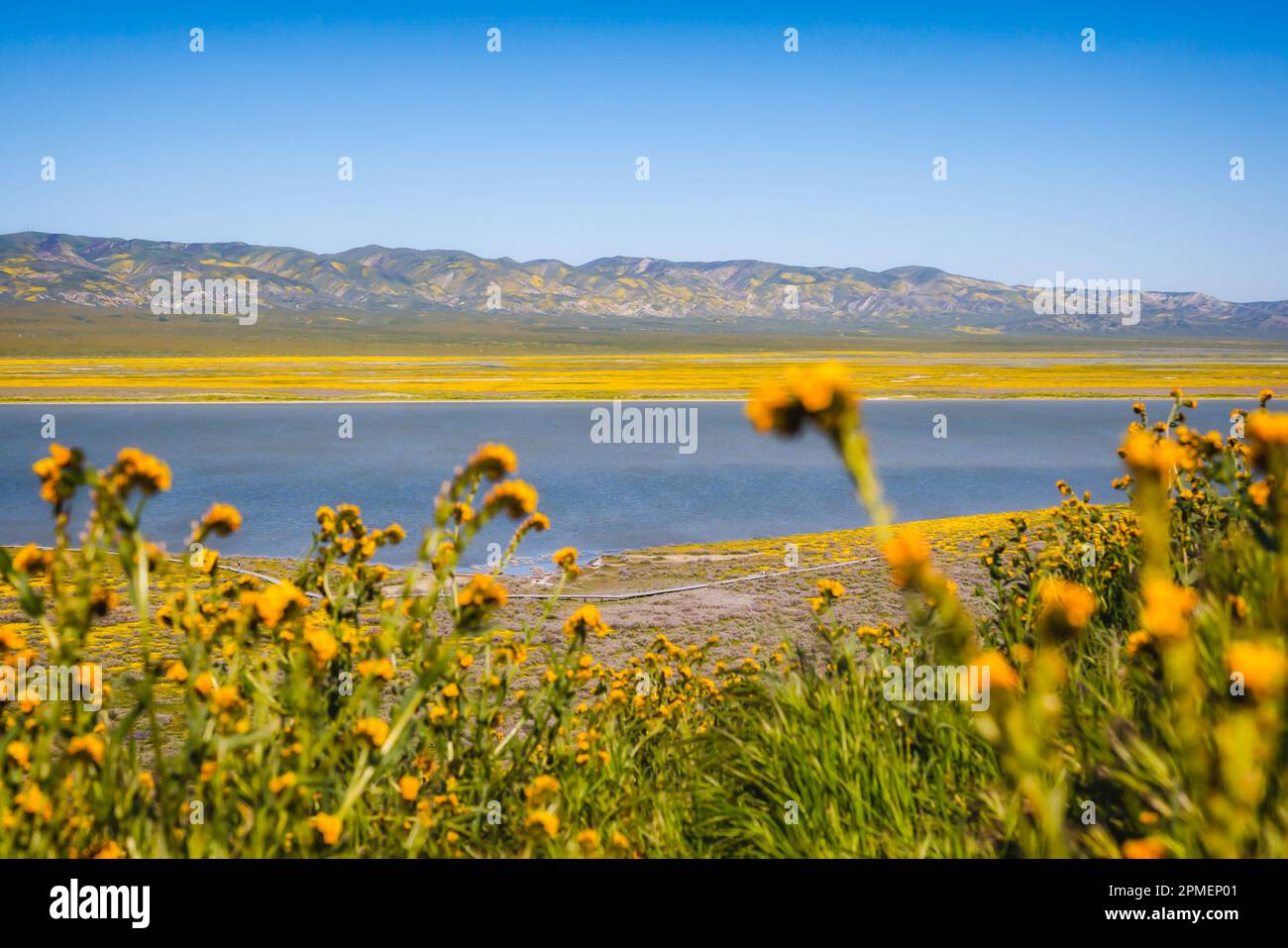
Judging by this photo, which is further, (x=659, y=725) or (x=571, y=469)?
(x=571, y=469)

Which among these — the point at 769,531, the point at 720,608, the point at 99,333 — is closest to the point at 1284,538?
the point at 720,608

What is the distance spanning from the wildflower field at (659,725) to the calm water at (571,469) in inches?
373

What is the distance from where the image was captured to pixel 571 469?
71.2 feet

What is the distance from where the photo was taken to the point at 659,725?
4191mm

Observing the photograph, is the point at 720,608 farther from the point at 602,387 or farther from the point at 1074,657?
the point at 602,387

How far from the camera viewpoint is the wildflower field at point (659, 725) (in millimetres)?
1122

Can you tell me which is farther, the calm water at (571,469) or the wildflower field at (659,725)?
the calm water at (571,469)

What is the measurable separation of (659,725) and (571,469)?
17636 millimetres

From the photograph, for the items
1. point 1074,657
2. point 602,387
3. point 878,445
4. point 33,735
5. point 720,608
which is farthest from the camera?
point 602,387

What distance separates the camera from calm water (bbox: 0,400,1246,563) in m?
15.7

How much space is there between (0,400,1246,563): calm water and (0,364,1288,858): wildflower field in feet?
31.0

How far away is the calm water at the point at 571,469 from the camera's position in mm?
15672
